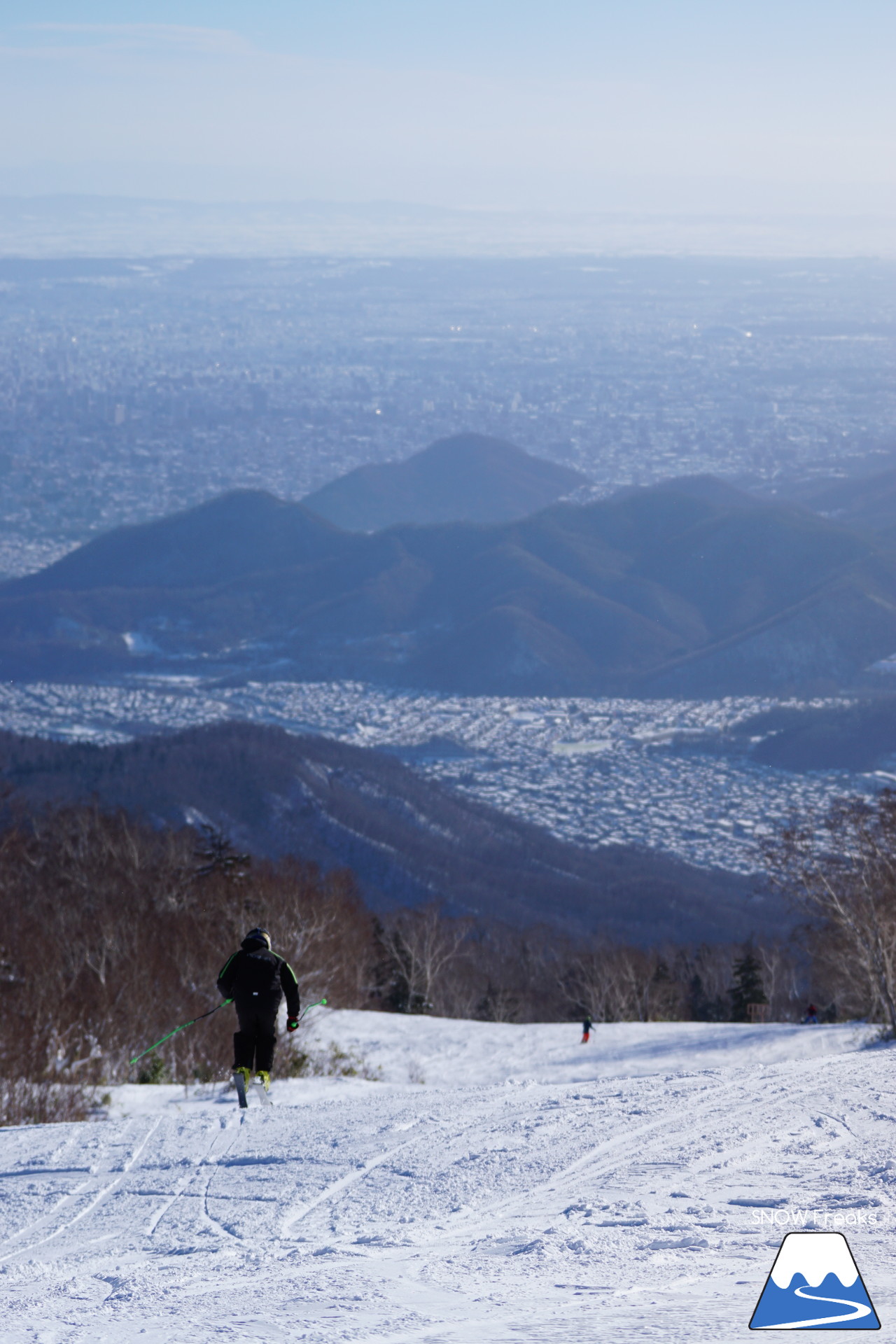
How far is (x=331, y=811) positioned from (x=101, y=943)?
66108 millimetres

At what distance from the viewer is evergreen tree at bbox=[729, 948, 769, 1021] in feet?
128

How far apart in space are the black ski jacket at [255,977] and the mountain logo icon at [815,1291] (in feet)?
14.8

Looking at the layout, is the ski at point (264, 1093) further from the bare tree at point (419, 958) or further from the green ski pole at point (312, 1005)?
the bare tree at point (419, 958)

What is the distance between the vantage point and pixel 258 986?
1148 centimetres

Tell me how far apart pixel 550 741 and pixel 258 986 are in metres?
158

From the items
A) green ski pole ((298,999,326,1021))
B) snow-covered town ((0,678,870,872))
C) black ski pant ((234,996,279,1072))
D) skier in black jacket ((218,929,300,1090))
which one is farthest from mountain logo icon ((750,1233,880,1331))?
snow-covered town ((0,678,870,872))

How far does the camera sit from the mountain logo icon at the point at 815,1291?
7102 millimetres

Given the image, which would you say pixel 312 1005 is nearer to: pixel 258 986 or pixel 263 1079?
pixel 263 1079

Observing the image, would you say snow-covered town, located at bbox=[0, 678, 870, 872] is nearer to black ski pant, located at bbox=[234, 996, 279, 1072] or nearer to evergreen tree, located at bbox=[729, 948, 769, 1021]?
evergreen tree, located at bbox=[729, 948, 769, 1021]

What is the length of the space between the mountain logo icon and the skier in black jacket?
432cm

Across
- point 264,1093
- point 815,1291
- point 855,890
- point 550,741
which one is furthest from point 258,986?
point 550,741

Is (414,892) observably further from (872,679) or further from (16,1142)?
(872,679)

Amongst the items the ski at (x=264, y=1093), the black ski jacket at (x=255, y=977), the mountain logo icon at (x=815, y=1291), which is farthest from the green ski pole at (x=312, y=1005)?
the mountain logo icon at (x=815, y=1291)

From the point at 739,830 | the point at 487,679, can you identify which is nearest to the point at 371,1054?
the point at 739,830
